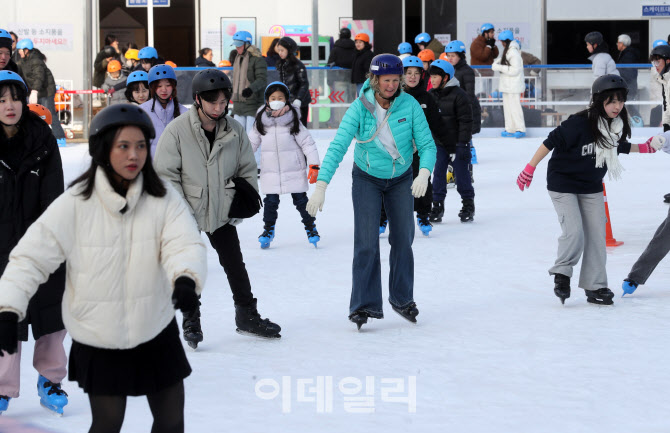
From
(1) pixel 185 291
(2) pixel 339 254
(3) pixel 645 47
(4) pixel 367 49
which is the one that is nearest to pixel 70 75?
(4) pixel 367 49

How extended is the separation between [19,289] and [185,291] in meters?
0.46

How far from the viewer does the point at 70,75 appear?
843 inches

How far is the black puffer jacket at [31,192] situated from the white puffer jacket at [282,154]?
445 centimetres

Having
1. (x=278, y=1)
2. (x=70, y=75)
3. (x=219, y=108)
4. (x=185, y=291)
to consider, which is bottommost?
(x=185, y=291)

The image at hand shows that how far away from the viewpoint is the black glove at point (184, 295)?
10.1ft

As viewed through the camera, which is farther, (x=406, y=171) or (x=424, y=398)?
(x=406, y=171)

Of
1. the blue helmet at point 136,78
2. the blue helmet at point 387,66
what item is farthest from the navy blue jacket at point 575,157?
the blue helmet at point 136,78

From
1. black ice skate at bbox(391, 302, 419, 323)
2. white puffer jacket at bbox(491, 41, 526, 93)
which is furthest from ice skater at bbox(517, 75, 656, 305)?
white puffer jacket at bbox(491, 41, 526, 93)

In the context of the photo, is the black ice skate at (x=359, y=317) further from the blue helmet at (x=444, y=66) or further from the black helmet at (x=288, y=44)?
the black helmet at (x=288, y=44)

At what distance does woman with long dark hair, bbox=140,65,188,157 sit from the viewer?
704 cm

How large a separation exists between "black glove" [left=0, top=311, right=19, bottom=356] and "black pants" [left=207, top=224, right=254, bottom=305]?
8.82 ft

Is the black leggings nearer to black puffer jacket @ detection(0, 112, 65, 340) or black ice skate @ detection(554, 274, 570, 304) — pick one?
black puffer jacket @ detection(0, 112, 65, 340)

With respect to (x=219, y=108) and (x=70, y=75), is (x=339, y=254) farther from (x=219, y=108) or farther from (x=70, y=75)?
(x=70, y=75)

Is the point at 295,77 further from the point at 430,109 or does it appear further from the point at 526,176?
the point at 526,176
